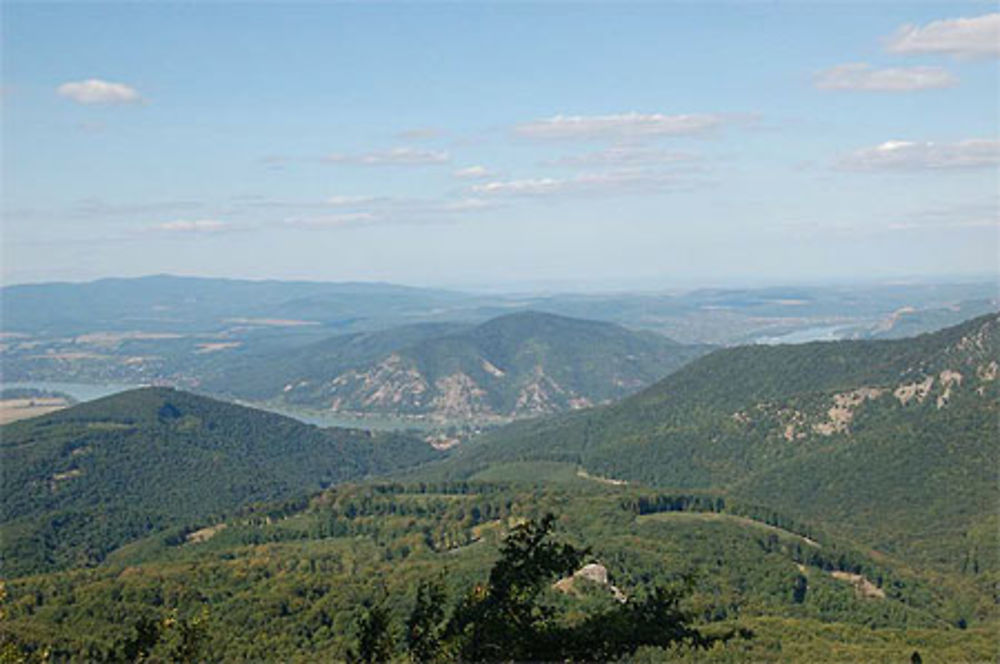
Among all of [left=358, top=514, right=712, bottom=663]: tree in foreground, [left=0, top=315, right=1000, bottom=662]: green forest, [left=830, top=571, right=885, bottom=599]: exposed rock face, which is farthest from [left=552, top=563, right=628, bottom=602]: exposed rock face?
[left=358, top=514, right=712, bottom=663]: tree in foreground

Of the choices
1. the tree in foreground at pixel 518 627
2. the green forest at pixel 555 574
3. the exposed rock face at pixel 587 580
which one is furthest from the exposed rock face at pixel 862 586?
the tree in foreground at pixel 518 627

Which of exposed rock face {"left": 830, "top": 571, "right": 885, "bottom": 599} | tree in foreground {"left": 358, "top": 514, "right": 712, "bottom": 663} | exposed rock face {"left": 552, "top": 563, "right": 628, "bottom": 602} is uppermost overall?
tree in foreground {"left": 358, "top": 514, "right": 712, "bottom": 663}

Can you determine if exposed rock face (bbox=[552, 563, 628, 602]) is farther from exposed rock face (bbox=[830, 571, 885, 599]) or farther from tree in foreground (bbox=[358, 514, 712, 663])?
tree in foreground (bbox=[358, 514, 712, 663])

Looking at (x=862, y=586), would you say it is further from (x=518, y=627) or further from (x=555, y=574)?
(x=518, y=627)

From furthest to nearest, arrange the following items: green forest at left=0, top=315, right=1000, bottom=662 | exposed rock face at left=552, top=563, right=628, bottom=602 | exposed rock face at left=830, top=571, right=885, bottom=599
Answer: exposed rock face at left=830, top=571, right=885, bottom=599 < exposed rock face at left=552, top=563, right=628, bottom=602 < green forest at left=0, top=315, right=1000, bottom=662

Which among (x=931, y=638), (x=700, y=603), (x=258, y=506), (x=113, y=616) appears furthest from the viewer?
(x=258, y=506)

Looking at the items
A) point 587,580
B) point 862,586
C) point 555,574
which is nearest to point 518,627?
point 555,574

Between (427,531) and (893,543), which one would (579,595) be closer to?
(427,531)

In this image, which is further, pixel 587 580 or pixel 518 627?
pixel 587 580

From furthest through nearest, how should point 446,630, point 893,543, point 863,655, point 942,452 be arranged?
point 942,452, point 893,543, point 863,655, point 446,630

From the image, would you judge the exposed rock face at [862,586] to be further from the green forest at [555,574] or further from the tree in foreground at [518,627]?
the tree in foreground at [518,627]

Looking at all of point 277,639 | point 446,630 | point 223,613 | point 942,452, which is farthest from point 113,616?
point 942,452
